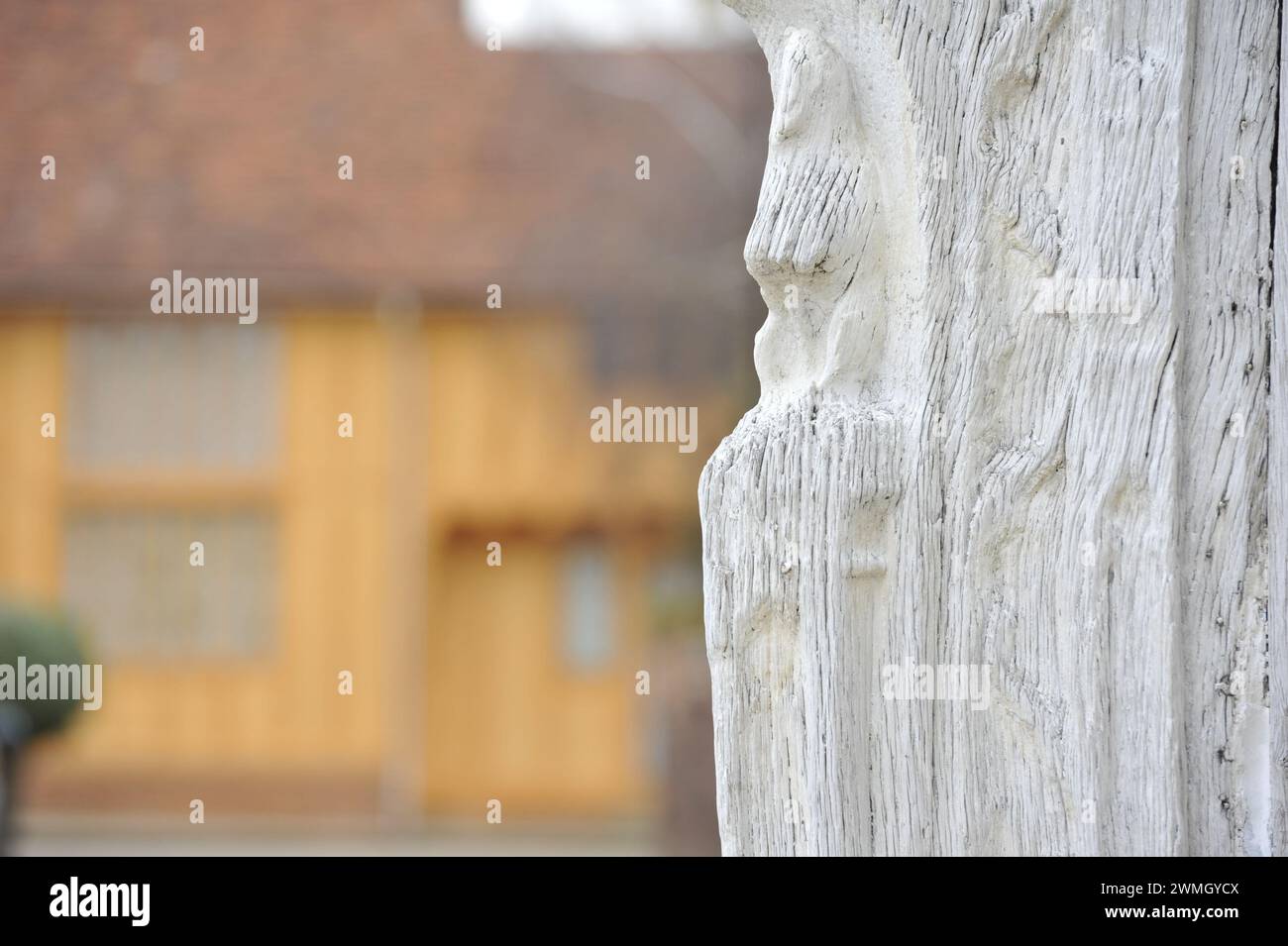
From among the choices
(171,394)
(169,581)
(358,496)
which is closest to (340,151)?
(171,394)

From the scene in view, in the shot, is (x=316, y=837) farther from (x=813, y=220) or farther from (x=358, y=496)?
(x=813, y=220)

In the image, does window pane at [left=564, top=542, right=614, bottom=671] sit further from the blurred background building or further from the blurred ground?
the blurred ground

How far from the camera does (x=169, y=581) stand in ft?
41.5

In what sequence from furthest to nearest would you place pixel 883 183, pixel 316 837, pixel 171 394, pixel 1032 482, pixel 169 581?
pixel 169 581 → pixel 171 394 → pixel 316 837 → pixel 883 183 → pixel 1032 482

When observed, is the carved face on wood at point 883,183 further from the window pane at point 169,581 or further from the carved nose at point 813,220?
the window pane at point 169,581

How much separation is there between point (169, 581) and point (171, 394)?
1617mm

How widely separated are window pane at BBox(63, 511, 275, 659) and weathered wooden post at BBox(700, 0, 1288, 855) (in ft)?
35.9

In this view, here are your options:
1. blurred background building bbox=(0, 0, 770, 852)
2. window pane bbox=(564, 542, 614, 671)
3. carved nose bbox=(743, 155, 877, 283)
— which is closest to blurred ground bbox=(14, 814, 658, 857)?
blurred background building bbox=(0, 0, 770, 852)

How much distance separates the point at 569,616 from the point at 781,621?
1063cm

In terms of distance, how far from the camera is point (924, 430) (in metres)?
2.22

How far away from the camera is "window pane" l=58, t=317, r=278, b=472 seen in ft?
41.2

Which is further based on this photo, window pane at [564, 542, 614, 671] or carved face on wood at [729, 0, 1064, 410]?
window pane at [564, 542, 614, 671]

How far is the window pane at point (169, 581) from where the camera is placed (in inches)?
494

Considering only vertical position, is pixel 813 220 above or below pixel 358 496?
below
